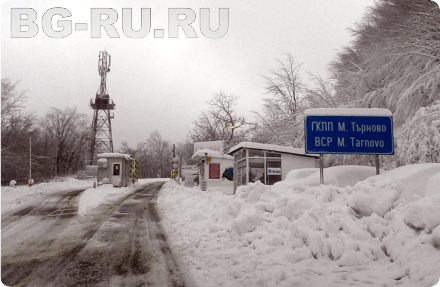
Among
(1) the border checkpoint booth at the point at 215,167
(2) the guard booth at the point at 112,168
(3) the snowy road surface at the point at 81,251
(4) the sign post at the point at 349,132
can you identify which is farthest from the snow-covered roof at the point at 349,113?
(2) the guard booth at the point at 112,168

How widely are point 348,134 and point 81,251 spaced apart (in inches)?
263

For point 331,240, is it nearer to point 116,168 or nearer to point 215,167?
point 215,167

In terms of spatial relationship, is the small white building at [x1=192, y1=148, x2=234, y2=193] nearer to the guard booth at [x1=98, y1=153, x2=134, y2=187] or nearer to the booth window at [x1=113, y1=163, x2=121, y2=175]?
the guard booth at [x1=98, y1=153, x2=134, y2=187]

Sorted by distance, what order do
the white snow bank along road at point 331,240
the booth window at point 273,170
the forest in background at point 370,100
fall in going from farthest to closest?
1. the booth window at point 273,170
2. the forest in background at point 370,100
3. the white snow bank along road at point 331,240

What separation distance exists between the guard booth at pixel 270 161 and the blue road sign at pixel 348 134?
23.7 feet

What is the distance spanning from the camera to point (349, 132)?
795 cm

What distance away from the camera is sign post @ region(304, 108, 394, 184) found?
7934mm

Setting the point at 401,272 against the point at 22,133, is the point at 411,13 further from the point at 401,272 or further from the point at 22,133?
the point at 22,133

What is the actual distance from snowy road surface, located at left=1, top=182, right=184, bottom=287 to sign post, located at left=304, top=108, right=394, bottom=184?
182 inches

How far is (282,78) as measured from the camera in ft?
82.9

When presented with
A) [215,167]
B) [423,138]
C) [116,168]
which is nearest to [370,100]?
[423,138]

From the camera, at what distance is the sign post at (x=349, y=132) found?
7.93 metres

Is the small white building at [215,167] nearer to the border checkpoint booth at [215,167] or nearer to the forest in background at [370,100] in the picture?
the border checkpoint booth at [215,167]

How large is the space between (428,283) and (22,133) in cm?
811
